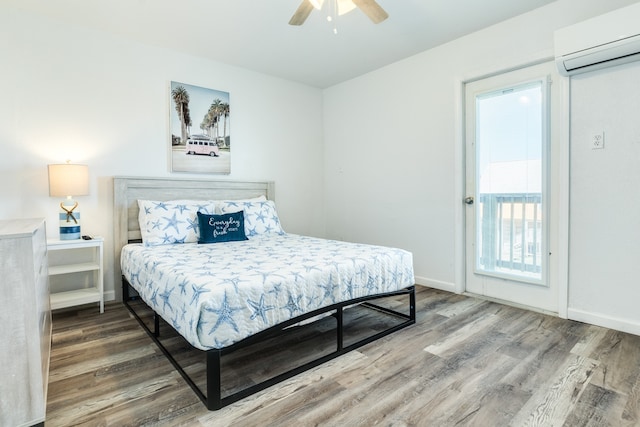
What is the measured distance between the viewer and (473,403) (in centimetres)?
161

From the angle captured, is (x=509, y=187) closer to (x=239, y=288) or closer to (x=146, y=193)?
(x=239, y=288)

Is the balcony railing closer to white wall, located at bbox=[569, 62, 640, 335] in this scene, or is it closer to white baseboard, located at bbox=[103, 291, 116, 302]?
white wall, located at bbox=[569, 62, 640, 335]

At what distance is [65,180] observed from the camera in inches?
108

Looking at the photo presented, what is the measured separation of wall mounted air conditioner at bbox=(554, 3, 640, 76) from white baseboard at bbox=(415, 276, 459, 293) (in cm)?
206

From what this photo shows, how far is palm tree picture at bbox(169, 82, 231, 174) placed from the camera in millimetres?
3533

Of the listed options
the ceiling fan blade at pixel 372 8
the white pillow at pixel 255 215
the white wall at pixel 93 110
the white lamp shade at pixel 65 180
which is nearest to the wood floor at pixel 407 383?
the white lamp shade at pixel 65 180

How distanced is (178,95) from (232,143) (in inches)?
29.3

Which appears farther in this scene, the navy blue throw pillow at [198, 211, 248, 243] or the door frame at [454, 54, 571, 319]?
the navy blue throw pillow at [198, 211, 248, 243]

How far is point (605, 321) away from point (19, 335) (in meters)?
3.43

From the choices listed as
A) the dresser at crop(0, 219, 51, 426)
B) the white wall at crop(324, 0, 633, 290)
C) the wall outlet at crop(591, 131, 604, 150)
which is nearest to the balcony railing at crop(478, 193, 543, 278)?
the white wall at crop(324, 0, 633, 290)

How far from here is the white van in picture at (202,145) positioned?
3625 mm

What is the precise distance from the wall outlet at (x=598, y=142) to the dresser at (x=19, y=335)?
338 cm

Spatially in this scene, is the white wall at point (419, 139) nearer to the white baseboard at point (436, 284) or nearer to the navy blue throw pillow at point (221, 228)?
the white baseboard at point (436, 284)

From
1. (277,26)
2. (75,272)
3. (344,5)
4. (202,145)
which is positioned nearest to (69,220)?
(75,272)
